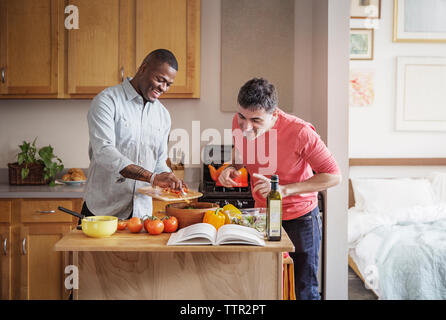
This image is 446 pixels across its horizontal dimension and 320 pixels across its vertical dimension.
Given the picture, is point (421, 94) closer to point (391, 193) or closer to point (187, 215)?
point (391, 193)

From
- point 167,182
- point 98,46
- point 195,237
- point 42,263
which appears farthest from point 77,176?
point 195,237

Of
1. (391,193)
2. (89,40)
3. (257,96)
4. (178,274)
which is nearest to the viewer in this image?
(178,274)

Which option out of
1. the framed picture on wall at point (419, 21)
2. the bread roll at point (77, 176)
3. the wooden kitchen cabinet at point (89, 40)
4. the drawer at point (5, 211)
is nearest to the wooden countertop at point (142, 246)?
the drawer at point (5, 211)

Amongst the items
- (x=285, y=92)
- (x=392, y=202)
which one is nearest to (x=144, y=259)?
(x=285, y=92)

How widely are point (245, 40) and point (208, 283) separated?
8.24 ft

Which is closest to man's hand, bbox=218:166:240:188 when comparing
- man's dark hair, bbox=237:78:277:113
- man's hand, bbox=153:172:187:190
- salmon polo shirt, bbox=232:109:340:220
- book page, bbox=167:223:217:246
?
salmon polo shirt, bbox=232:109:340:220

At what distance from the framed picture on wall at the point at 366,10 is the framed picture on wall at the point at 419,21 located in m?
0.17

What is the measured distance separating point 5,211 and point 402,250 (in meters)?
2.84

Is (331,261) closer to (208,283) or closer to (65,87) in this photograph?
(208,283)

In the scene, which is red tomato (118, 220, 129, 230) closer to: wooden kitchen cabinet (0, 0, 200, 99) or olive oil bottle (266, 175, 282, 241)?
olive oil bottle (266, 175, 282, 241)

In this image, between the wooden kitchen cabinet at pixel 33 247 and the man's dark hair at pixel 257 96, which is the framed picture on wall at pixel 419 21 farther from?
the wooden kitchen cabinet at pixel 33 247

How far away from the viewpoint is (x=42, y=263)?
2.98 m

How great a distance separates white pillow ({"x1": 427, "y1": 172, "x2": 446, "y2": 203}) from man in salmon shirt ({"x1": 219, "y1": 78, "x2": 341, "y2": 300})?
244cm

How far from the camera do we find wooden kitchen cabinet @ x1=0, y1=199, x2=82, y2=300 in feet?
9.64
